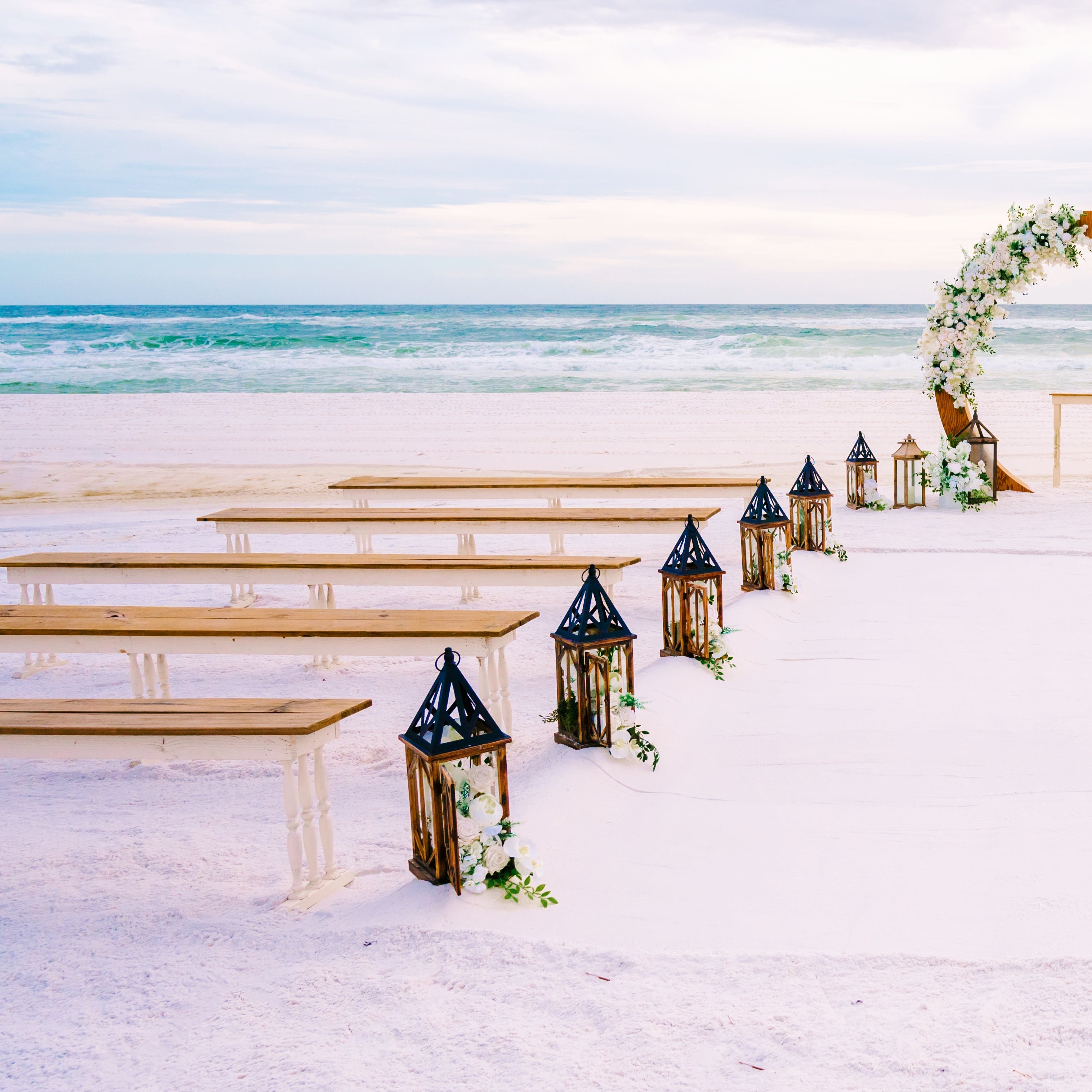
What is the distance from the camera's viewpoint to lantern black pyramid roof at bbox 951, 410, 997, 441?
980cm

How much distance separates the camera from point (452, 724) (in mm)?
Answer: 3043

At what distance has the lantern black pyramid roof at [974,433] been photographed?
32.1ft

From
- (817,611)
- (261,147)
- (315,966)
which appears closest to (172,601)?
(817,611)

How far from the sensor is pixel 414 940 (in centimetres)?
285

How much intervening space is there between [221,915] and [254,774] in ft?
4.14

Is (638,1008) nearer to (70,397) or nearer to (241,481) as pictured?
(241,481)

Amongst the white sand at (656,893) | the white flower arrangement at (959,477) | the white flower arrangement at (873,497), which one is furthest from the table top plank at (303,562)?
the white flower arrangement at (959,477)

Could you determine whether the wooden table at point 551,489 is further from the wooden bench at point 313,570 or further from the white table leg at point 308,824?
the white table leg at point 308,824

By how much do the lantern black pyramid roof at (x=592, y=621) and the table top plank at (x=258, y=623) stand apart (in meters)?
0.28

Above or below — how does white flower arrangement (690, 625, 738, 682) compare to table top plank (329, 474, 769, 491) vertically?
below

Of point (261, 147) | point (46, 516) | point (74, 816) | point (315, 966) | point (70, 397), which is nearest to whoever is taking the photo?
point (315, 966)

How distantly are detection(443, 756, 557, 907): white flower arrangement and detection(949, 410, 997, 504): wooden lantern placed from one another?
787 centimetres

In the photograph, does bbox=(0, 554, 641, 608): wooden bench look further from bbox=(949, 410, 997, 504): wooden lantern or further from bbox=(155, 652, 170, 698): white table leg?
bbox=(949, 410, 997, 504): wooden lantern

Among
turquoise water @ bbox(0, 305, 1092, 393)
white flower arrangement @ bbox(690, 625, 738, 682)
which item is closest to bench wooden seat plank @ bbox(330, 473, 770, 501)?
white flower arrangement @ bbox(690, 625, 738, 682)
